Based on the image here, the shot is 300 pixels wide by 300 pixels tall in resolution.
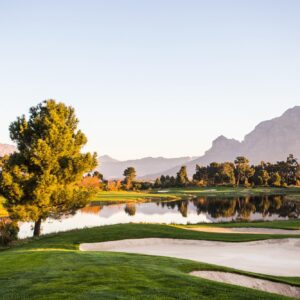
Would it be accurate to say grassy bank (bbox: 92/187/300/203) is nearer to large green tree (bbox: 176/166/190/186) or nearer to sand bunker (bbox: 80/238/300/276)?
large green tree (bbox: 176/166/190/186)

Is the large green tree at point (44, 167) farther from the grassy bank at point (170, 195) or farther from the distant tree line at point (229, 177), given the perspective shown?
the distant tree line at point (229, 177)

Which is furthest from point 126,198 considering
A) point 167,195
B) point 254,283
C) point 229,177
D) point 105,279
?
point 105,279

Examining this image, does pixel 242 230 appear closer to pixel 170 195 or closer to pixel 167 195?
pixel 170 195

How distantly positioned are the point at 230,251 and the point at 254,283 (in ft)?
28.2

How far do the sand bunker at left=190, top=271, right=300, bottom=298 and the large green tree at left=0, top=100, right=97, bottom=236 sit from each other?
56.7 ft

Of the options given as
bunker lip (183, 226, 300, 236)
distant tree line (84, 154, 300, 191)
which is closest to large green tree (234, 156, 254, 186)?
distant tree line (84, 154, 300, 191)

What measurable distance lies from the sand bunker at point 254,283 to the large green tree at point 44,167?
17.3 meters

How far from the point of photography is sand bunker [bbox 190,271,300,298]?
11.7 meters

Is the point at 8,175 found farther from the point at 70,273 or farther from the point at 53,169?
the point at 70,273

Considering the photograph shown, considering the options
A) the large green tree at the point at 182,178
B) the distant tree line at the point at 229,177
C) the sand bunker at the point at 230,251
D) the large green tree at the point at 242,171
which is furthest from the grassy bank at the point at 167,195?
the sand bunker at the point at 230,251

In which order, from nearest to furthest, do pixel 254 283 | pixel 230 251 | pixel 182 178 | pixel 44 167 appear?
pixel 254 283 < pixel 230 251 < pixel 44 167 < pixel 182 178

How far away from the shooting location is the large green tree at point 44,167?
1060 inches

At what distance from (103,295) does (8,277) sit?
4552mm

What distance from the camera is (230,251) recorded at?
2081 centimetres
